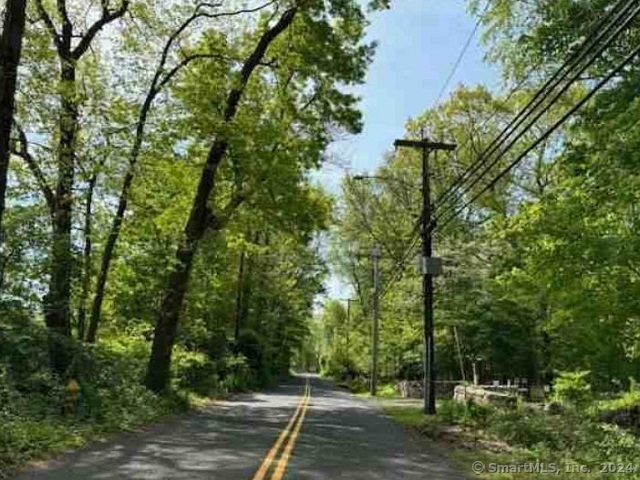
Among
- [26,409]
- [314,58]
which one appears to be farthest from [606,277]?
[26,409]

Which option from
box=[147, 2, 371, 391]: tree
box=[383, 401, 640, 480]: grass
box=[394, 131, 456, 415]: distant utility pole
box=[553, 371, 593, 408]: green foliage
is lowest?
box=[383, 401, 640, 480]: grass

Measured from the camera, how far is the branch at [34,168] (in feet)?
61.2

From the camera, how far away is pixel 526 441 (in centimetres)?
1406

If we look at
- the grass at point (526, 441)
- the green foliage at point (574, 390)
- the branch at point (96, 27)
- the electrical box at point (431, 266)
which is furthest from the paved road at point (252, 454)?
the branch at point (96, 27)

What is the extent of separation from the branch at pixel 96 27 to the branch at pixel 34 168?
9.12ft

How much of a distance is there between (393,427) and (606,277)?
6.36 m

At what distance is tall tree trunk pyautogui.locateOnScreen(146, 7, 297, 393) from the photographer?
21688 mm

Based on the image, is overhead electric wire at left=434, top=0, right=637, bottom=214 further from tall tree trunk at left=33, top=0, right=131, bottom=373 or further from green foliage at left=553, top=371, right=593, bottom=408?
green foliage at left=553, top=371, right=593, bottom=408

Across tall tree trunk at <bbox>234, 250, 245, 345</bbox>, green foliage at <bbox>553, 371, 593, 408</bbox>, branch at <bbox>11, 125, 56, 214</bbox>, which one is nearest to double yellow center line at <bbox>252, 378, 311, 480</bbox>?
branch at <bbox>11, 125, 56, 214</bbox>

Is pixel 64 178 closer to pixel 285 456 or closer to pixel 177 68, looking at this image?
pixel 177 68

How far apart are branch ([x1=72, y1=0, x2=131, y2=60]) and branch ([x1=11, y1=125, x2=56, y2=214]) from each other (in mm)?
2781

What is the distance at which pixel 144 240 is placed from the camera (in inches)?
970

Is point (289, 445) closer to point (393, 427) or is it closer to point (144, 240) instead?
point (393, 427)

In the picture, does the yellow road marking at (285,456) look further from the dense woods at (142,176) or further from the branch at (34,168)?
the branch at (34,168)
